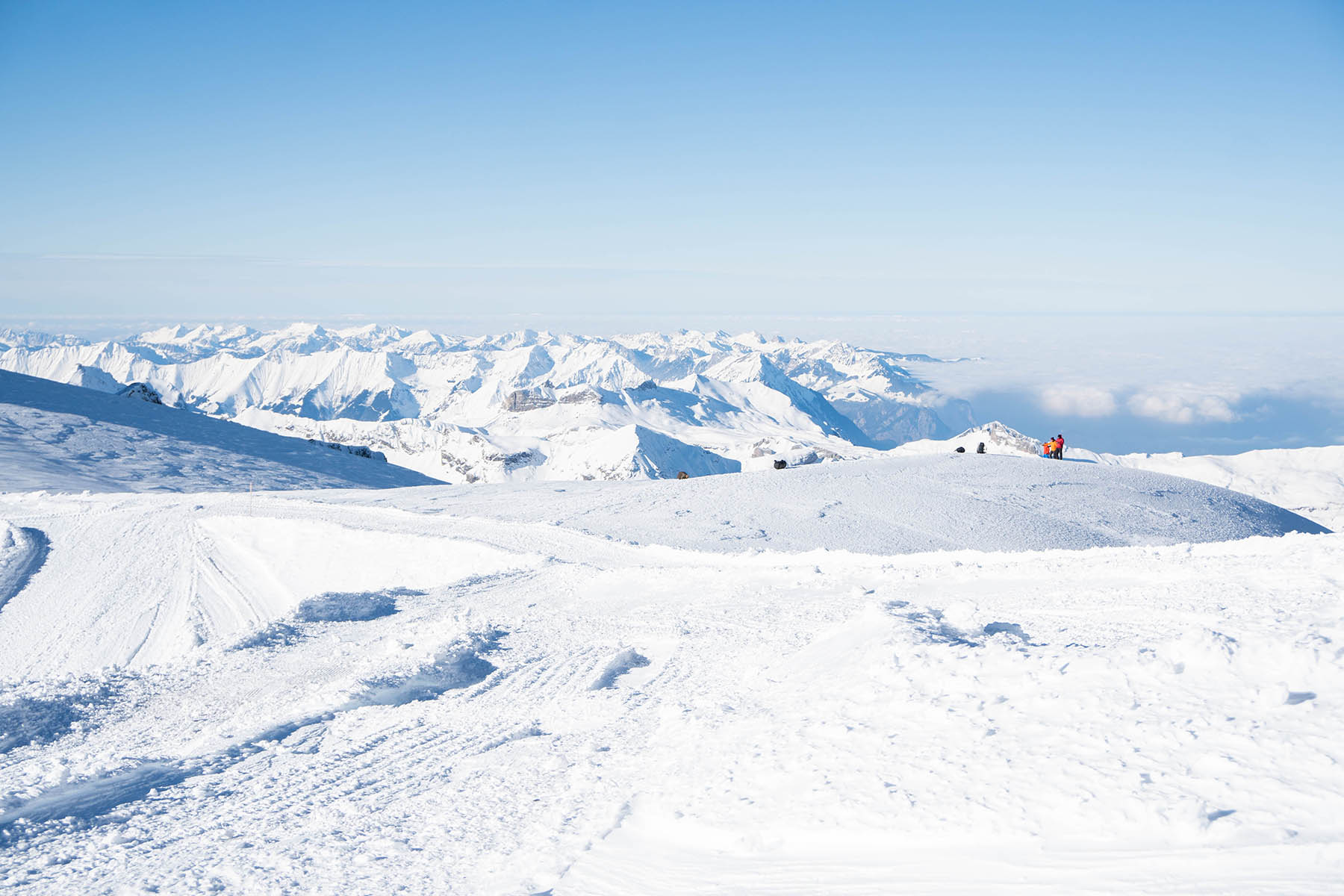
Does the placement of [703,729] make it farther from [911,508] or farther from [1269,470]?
[1269,470]

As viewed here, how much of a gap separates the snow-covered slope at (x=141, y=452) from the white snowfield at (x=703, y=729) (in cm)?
1460

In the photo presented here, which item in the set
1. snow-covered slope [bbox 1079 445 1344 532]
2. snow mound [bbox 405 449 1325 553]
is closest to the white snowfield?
snow mound [bbox 405 449 1325 553]

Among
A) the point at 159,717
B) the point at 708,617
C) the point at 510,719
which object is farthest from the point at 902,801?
the point at 159,717

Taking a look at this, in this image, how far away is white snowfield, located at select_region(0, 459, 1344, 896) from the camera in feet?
14.2

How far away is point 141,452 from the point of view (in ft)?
98.6

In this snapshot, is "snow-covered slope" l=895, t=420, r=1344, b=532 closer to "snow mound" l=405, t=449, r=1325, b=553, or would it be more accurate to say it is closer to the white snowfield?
"snow mound" l=405, t=449, r=1325, b=553

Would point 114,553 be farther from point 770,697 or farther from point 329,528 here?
point 770,697

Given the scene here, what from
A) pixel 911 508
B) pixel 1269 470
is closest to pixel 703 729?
pixel 911 508

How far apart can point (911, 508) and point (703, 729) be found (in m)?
13.7

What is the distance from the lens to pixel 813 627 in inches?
368

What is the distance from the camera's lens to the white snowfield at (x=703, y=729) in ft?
14.2

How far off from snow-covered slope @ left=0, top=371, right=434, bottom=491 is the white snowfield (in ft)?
47.9

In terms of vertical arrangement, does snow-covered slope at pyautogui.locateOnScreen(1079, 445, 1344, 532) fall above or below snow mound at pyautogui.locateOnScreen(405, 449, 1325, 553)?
below

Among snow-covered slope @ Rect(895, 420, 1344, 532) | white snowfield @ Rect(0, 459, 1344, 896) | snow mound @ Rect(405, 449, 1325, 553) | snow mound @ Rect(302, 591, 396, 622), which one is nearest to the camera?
white snowfield @ Rect(0, 459, 1344, 896)
